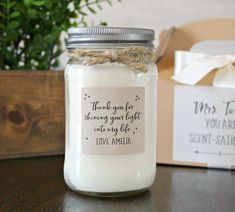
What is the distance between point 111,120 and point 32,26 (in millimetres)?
355

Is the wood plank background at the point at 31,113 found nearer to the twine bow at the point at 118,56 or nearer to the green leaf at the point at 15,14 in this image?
the green leaf at the point at 15,14

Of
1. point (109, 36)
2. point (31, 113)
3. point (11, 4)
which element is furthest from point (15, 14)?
point (109, 36)

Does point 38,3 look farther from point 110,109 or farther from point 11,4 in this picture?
point 110,109

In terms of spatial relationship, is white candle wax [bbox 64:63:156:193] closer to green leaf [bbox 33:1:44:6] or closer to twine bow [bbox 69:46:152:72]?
twine bow [bbox 69:46:152:72]

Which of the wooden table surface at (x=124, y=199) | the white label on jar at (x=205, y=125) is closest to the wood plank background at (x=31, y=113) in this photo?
the wooden table surface at (x=124, y=199)

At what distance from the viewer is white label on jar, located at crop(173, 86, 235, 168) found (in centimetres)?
68

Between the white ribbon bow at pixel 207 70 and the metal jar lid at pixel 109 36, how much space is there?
0.63ft

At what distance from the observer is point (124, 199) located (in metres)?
0.53

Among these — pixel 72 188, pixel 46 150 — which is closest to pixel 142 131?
pixel 72 188

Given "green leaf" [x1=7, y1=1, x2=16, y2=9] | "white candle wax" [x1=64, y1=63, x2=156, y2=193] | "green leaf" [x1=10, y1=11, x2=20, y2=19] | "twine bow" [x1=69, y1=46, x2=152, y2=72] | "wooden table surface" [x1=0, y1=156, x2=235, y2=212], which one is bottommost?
"wooden table surface" [x1=0, y1=156, x2=235, y2=212]

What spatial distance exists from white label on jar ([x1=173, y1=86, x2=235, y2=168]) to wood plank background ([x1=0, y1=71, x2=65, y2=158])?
0.20m

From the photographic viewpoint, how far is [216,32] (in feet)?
2.50

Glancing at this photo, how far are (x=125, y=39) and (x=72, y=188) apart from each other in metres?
0.19

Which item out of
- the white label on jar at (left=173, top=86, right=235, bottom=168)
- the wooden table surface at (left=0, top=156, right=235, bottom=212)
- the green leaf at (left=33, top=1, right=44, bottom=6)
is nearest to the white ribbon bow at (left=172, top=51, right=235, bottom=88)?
the white label on jar at (left=173, top=86, right=235, bottom=168)
